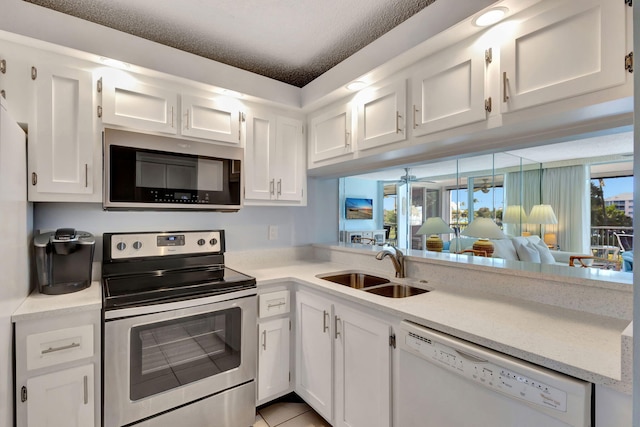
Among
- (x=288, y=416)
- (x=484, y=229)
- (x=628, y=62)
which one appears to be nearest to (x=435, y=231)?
(x=484, y=229)

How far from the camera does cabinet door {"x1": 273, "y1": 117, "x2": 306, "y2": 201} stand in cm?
236

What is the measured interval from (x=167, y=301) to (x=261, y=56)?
173 centimetres

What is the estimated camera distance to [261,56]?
218cm

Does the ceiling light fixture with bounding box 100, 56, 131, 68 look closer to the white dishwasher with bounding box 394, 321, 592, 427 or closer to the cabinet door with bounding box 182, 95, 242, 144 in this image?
the cabinet door with bounding box 182, 95, 242, 144

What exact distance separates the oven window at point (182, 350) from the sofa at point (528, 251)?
178 centimetres

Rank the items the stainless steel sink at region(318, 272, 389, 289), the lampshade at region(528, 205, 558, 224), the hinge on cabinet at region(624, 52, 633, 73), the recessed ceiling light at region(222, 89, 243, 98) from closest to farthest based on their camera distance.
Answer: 1. the hinge on cabinet at region(624, 52, 633, 73)
2. the lampshade at region(528, 205, 558, 224)
3. the recessed ceiling light at region(222, 89, 243, 98)
4. the stainless steel sink at region(318, 272, 389, 289)

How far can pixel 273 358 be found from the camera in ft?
6.57

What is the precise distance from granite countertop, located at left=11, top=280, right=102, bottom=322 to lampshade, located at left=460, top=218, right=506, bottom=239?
225 cm

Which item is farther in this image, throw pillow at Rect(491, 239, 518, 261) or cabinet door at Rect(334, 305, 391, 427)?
throw pillow at Rect(491, 239, 518, 261)

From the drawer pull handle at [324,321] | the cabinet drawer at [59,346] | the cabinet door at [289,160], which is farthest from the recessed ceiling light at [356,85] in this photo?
the cabinet drawer at [59,346]

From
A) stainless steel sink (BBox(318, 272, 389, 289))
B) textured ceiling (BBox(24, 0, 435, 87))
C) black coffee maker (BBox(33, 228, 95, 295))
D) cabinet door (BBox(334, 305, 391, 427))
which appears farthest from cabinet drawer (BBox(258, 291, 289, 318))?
textured ceiling (BBox(24, 0, 435, 87))

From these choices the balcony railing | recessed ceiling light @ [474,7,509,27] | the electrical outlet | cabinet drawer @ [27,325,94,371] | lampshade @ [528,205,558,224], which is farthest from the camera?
the electrical outlet

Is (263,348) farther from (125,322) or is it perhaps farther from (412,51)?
(412,51)

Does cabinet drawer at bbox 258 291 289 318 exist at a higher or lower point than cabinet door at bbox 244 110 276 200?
lower
